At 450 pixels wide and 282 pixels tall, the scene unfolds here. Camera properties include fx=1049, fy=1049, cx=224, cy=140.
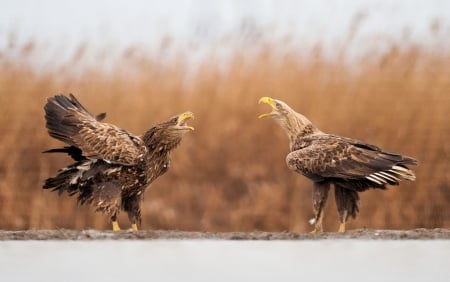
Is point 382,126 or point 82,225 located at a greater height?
point 382,126

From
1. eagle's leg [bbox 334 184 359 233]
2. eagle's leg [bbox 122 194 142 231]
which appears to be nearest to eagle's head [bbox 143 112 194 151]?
eagle's leg [bbox 122 194 142 231]

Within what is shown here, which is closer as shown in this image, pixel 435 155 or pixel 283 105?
pixel 283 105

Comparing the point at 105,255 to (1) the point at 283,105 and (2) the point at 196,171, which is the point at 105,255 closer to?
(1) the point at 283,105

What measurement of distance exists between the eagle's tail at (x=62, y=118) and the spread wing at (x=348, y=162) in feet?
3.71

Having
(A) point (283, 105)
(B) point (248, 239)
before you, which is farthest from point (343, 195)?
(B) point (248, 239)

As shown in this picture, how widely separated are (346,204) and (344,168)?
0.78ft

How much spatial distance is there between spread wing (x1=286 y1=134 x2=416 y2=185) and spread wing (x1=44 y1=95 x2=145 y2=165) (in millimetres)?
834

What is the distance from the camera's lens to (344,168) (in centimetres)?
534

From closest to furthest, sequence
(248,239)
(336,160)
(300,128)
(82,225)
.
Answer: (248,239) < (336,160) < (300,128) < (82,225)

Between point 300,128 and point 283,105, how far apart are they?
0.17m

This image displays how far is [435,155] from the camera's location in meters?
6.92

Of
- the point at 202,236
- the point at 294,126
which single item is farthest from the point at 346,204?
the point at 202,236

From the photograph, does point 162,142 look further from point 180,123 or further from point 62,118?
point 62,118

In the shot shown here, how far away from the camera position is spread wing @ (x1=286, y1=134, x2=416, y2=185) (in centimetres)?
527
